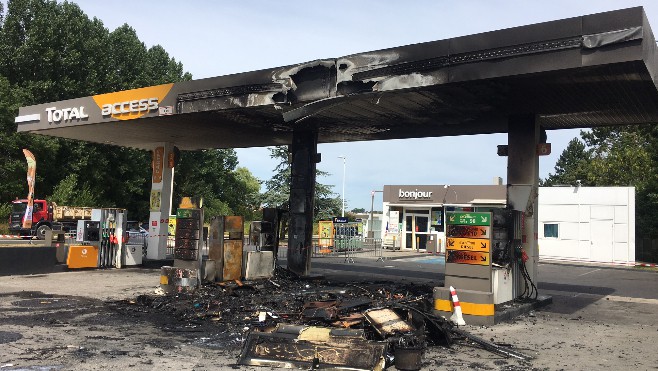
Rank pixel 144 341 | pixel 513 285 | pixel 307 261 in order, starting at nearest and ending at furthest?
1. pixel 144 341
2. pixel 513 285
3. pixel 307 261

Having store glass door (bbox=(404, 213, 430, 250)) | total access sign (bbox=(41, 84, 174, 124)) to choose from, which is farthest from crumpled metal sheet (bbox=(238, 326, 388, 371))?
store glass door (bbox=(404, 213, 430, 250))

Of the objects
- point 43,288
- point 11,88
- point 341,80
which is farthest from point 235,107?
point 11,88

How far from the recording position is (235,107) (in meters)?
14.1

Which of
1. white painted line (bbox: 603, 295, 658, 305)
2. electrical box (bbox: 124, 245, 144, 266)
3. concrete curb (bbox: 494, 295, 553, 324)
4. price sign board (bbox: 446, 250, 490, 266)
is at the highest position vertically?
price sign board (bbox: 446, 250, 490, 266)

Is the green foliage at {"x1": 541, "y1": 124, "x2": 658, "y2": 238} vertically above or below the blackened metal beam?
above

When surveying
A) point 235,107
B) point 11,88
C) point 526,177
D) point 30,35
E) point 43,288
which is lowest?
point 43,288

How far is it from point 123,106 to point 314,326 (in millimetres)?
11696

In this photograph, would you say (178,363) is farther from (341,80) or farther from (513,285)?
(513,285)

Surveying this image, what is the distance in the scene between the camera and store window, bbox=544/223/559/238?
112 ft

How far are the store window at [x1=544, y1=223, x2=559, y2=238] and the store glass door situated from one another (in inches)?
313

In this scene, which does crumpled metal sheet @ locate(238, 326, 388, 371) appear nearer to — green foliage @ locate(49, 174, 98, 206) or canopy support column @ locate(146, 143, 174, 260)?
canopy support column @ locate(146, 143, 174, 260)

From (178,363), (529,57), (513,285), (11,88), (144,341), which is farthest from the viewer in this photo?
(11,88)

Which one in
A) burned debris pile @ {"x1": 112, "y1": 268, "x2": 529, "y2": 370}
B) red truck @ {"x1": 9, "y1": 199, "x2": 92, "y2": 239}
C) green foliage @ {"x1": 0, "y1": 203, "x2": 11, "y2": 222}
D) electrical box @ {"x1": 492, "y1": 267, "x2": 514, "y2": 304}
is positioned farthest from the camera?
green foliage @ {"x1": 0, "y1": 203, "x2": 11, "y2": 222}

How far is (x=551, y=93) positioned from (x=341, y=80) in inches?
191
